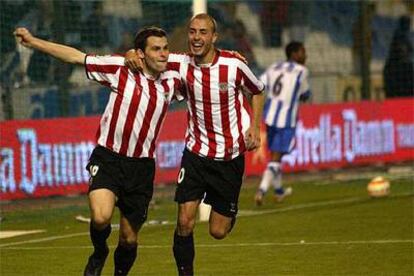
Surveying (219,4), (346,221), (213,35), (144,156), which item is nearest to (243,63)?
(213,35)

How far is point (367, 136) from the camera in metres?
26.6

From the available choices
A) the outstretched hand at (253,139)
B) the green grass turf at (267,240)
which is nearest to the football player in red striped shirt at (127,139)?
the outstretched hand at (253,139)

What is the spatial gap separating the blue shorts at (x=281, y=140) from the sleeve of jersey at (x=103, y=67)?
874cm

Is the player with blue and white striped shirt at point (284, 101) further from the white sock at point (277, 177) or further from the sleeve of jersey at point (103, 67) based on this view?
the sleeve of jersey at point (103, 67)

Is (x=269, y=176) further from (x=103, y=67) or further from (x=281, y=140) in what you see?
(x=103, y=67)

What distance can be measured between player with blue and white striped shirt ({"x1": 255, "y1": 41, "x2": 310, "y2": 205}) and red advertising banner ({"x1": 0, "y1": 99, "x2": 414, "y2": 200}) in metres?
2.39

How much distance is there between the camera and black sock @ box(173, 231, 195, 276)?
1228cm

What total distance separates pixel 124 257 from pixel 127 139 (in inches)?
37.2

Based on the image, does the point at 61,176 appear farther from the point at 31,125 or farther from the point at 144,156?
the point at 144,156

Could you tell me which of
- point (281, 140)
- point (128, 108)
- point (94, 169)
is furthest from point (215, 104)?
point (281, 140)

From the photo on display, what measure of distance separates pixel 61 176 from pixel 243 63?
8815 mm

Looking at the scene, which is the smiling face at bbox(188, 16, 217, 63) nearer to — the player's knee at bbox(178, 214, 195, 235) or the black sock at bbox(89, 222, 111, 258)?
the player's knee at bbox(178, 214, 195, 235)

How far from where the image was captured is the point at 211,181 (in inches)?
505

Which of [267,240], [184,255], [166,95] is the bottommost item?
[267,240]
